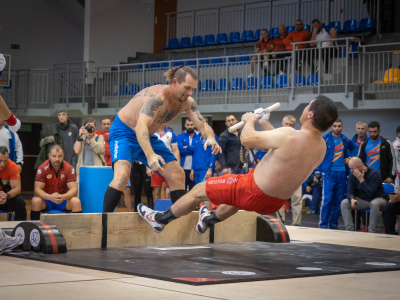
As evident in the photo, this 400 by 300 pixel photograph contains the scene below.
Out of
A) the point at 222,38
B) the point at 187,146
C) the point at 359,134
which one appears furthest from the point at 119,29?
the point at 359,134

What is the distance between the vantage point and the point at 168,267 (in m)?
4.65

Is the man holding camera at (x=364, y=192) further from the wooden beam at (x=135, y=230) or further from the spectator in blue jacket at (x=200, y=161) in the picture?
the wooden beam at (x=135, y=230)

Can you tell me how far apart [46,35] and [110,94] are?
463 cm

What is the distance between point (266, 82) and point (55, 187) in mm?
7382

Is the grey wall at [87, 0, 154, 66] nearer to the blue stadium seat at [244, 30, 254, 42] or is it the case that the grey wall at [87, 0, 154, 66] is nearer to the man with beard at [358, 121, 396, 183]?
the blue stadium seat at [244, 30, 254, 42]

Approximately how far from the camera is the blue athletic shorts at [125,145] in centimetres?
592

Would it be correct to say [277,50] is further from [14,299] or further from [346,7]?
[14,299]

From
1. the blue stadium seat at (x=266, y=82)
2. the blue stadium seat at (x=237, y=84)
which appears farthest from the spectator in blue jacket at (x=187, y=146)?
the blue stadium seat at (x=237, y=84)

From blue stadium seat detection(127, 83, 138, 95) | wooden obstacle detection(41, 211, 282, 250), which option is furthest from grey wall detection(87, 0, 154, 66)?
wooden obstacle detection(41, 211, 282, 250)

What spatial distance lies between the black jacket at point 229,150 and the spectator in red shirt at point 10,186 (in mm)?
3617

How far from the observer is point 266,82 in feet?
47.9

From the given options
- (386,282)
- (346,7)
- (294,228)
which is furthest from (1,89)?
(386,282)

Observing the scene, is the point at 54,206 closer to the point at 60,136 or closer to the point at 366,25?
the point at 60,136

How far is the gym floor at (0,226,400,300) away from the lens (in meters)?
3.67
